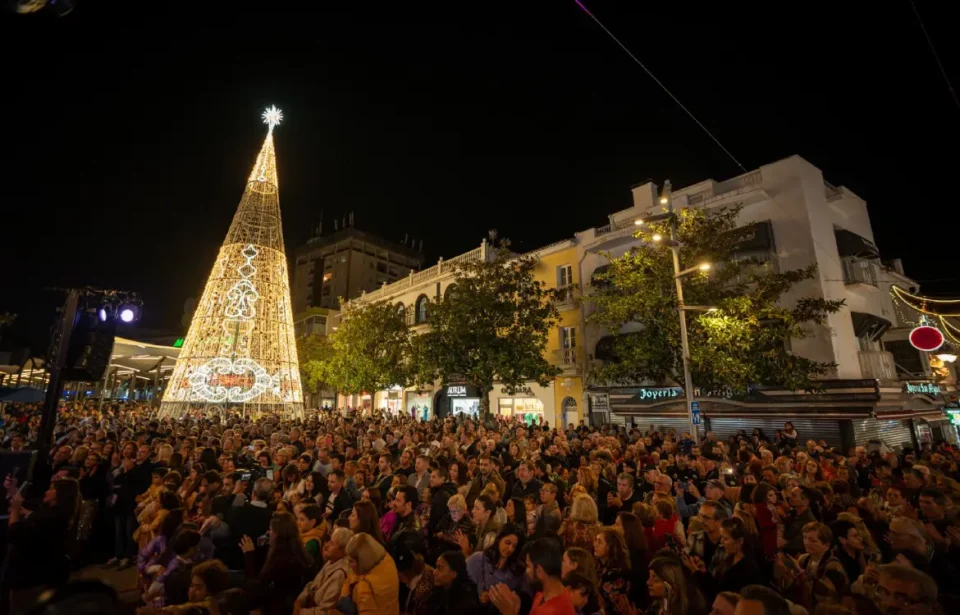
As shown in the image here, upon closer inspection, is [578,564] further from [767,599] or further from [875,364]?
[875,364]

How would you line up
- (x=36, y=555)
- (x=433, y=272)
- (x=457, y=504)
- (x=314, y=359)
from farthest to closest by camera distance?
(x=314, y=359), (x=433, y=272), (x=457, y=504), (x=36, y=555)

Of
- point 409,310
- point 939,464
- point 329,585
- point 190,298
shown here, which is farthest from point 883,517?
point 190,298

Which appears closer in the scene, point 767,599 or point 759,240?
point 767,599

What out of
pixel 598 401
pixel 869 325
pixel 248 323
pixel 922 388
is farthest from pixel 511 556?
pixel 922 388

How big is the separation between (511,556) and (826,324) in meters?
18.9

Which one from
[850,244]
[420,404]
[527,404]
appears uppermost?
[850,244]

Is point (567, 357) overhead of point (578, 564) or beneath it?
overhead

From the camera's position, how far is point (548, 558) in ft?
10.6

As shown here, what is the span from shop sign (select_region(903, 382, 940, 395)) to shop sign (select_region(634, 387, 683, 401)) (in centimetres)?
900

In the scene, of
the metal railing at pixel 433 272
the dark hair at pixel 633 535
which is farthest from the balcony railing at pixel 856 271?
the dark hair at pixel 633 535

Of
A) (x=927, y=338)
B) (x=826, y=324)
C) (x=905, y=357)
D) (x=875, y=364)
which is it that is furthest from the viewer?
(x=905, y=357)

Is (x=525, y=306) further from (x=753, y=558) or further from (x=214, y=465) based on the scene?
(x=753, y=558)

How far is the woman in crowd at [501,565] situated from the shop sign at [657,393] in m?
17.7

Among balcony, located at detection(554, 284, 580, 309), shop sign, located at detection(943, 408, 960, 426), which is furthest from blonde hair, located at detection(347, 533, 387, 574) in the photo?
shop sign, located at detection(943, 408, 960, 426)
